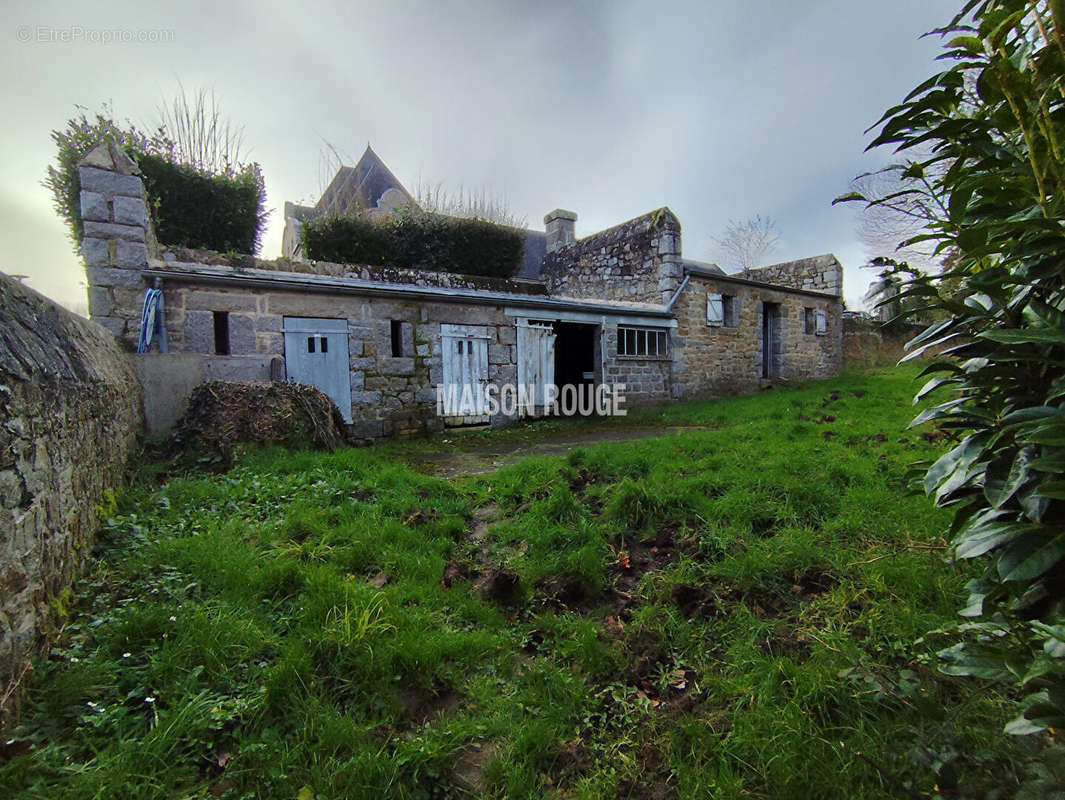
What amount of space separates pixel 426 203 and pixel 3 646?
13.0 meters

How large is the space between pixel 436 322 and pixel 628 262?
6009 mm

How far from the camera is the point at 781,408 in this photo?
7734mm

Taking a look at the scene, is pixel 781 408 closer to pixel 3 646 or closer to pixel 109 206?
pixel 3 646

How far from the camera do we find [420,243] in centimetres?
1062

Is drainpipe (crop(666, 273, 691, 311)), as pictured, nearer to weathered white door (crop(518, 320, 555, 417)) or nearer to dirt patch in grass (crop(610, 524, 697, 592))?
weathered white door (crop(518, 320, 555, 417))

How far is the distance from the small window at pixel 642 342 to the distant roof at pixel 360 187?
6470 mm

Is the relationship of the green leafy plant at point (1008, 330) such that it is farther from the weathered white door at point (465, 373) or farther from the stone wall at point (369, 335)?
the weathered white door at point (465, 373)

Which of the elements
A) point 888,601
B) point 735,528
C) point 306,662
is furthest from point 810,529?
point 306,662

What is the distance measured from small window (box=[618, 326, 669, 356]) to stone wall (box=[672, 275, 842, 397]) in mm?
361

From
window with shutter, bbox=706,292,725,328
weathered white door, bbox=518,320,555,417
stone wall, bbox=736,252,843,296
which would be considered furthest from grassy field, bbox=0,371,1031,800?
stone wall, bbox=736,252,843,296

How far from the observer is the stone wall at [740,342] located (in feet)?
35.8

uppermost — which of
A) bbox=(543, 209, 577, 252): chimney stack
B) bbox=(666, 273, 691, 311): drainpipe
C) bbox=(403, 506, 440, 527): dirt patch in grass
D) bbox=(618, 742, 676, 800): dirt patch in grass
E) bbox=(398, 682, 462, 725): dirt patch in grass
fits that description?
bbox=(543, 209, 577, 252): chimney stack

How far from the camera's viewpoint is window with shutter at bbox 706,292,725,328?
11227 millimetres

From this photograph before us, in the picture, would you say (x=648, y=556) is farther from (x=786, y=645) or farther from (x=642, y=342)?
(x=642, y=342)
